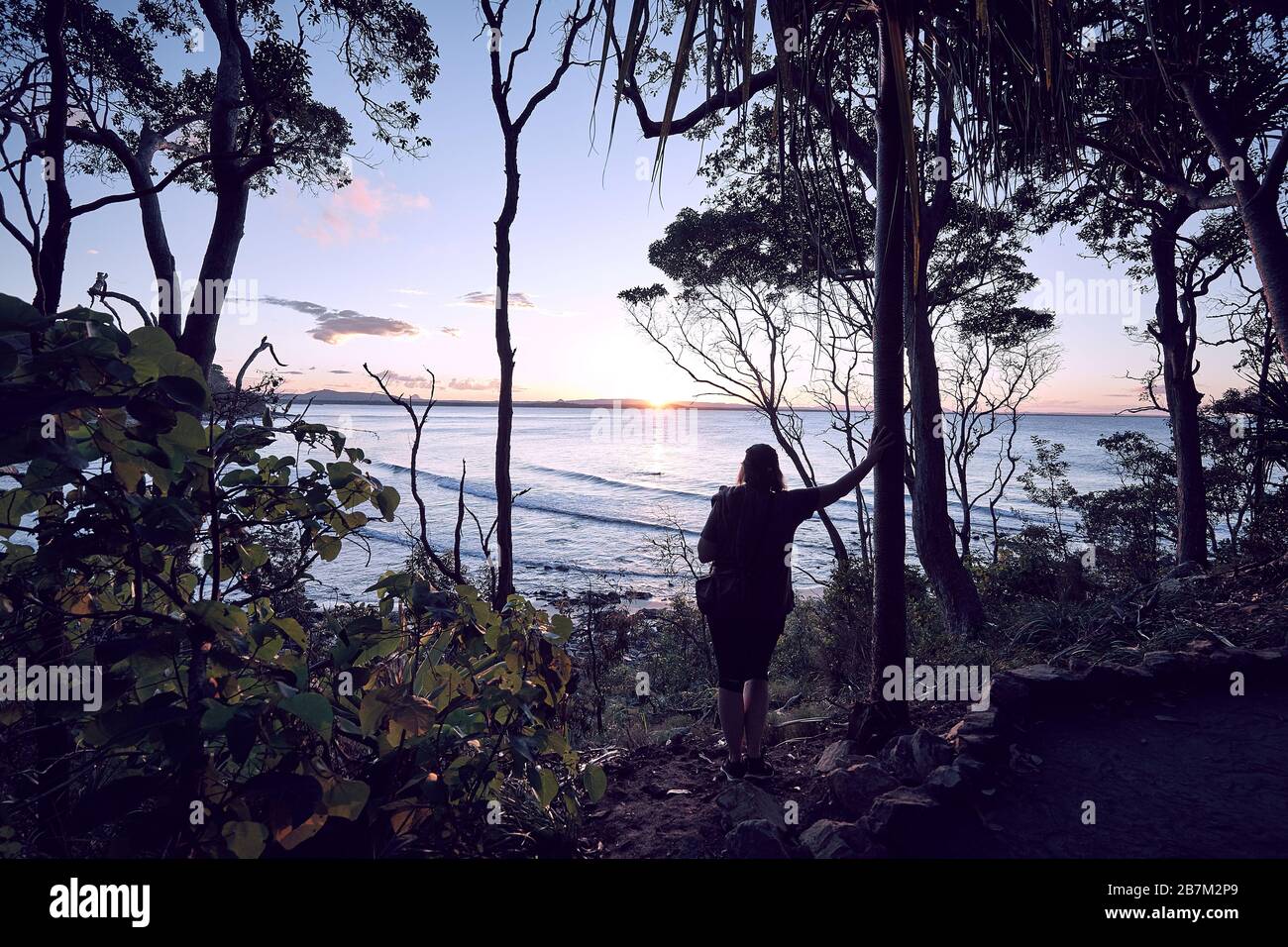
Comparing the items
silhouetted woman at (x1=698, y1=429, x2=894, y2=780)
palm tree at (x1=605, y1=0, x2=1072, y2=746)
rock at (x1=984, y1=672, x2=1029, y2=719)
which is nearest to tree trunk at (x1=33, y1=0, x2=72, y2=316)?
palm tree at (x1=605, y1=0, x2=1072, y2=746)

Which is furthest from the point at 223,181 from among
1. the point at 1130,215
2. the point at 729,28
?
the point at 1130,215

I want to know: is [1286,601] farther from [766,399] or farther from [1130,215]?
[766,399]

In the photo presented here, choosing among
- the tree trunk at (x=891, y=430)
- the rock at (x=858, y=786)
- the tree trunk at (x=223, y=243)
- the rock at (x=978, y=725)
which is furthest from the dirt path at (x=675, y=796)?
the tree trunk at (x=223, y=243)

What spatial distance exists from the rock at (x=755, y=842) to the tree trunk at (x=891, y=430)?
1.43 m

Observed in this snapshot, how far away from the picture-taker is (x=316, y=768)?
1.42 m

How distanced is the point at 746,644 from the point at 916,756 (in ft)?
3.32

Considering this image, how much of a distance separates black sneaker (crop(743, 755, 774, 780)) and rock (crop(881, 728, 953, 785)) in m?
0.63

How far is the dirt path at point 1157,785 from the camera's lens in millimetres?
2643

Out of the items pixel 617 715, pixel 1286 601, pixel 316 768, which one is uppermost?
pixel 316 768

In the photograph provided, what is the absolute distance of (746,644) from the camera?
3.55 metres

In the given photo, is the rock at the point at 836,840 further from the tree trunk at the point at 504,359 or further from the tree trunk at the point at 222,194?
the tree trunk at the point at 222,194

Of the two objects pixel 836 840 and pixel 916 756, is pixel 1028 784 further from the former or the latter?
pixel 836 840

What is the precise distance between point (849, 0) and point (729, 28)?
932 millimetres
